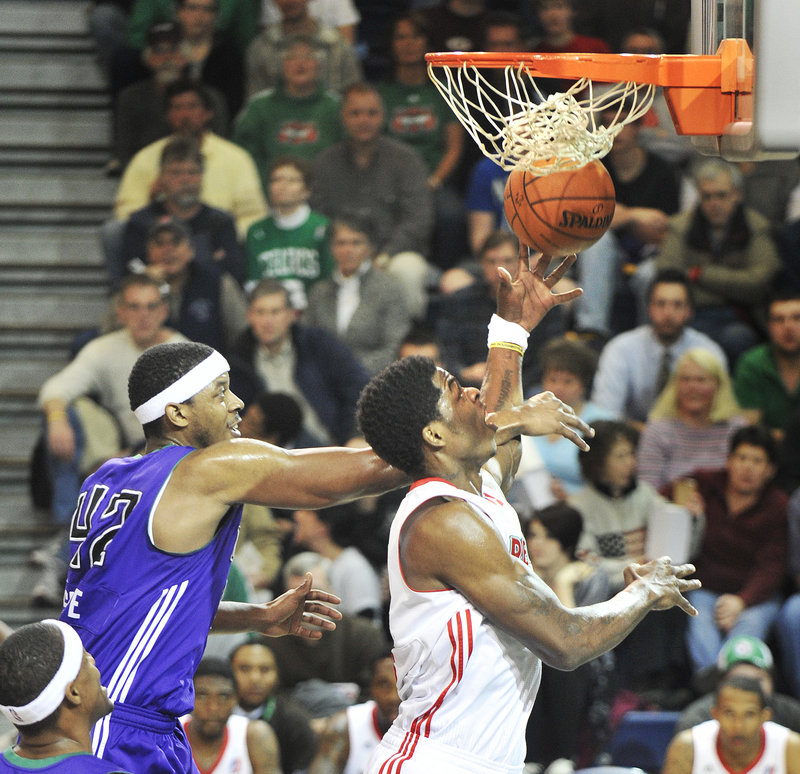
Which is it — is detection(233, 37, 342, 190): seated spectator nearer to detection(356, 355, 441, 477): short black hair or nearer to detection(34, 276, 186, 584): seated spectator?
detection(34, 276, 186, 584): seated spectator

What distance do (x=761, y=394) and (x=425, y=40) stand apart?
329cm

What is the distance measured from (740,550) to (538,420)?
3474mm

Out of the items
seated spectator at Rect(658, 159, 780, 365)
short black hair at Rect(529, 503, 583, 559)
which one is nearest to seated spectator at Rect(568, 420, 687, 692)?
short black hair at Rect(529, 503, 583, 559)

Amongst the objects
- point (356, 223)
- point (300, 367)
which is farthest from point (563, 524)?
point (356, 223)

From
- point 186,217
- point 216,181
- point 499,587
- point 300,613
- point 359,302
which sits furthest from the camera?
point 216,181

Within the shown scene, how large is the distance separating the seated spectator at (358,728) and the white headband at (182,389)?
2794 millimetres

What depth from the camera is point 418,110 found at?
9289mm

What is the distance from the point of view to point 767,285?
26.9 feet

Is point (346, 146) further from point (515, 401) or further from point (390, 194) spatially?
point (515, 401)

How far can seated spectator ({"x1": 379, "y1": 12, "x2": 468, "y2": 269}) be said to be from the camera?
923 cm

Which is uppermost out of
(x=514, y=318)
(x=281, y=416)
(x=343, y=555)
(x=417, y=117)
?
(x=417, y=117)

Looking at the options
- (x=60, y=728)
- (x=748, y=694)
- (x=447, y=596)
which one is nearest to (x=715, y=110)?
(x=447, y=596)

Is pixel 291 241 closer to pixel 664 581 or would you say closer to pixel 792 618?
pixel 792 618

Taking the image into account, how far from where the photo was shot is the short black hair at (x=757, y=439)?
7172 mm
